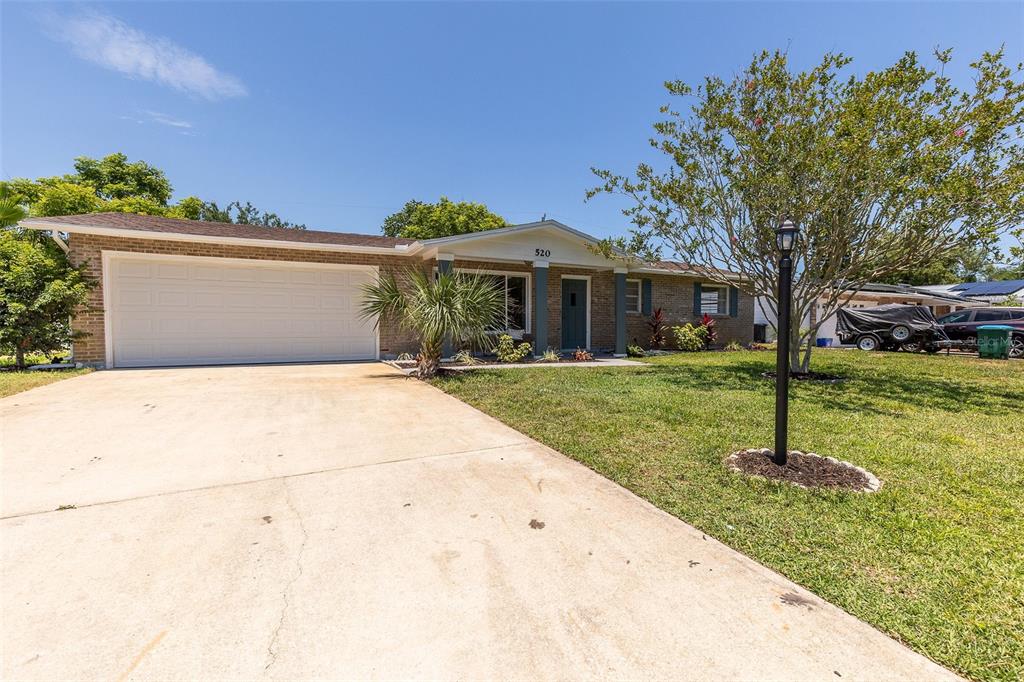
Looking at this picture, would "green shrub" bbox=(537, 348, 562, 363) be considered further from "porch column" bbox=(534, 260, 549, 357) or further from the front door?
the front door

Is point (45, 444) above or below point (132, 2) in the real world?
below

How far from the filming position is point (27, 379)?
7.37 m

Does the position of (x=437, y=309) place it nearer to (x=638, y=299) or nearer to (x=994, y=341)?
(x=638, y=299)

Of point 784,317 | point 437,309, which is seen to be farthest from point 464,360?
point 784,317

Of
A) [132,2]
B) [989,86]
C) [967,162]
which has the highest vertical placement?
[132,2]

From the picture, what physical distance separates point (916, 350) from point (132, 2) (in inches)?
937

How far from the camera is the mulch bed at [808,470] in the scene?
3355mm

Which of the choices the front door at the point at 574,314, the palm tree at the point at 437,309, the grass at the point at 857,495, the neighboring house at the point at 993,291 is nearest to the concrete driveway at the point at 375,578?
the grass at the point at 857,495

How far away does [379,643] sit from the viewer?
1747 mm

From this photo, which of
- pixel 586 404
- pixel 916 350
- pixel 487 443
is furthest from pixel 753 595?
pixel 916 350

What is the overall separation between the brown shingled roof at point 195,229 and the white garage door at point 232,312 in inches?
25.0

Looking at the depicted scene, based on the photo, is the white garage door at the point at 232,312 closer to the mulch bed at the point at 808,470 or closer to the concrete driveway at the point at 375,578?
the concrete driveway at the point at 375,578

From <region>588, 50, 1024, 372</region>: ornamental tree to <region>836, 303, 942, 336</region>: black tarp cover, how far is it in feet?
28.6

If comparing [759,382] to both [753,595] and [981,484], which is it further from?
[753,595]
